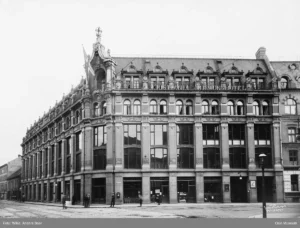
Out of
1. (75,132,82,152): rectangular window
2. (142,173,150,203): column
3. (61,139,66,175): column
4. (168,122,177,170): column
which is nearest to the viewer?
(142,173,150,203): column

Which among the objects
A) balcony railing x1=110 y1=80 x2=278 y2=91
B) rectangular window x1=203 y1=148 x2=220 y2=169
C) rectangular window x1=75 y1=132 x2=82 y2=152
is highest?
balcony railing x1=110 y1=80 x2=278 y2=91

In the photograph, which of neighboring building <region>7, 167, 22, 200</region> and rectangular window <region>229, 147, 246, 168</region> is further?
neighboring building <region>7, 167, 22, 200</region>

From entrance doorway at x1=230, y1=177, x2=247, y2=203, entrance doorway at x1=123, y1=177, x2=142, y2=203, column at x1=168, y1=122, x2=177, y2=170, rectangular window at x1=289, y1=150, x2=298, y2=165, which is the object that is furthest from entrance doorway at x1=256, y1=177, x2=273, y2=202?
entrance doorway at x1=123, y1=177, x2=142, y2=203

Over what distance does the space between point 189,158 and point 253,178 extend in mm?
8110

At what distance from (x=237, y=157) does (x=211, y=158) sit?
3262 millimetres

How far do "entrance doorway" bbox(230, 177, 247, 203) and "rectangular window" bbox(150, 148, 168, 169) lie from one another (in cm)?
849

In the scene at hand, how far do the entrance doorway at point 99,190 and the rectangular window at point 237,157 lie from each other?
52.1 ft

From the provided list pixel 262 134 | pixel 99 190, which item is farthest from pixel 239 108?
pixel 99 190

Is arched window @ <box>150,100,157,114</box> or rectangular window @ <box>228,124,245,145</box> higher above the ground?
arched window @ <box>150,100,157,114</box>

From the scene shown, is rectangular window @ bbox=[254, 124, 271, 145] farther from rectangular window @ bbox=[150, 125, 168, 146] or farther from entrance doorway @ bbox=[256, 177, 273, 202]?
rectangular window @ bbox=[150, 125, 168, 146]

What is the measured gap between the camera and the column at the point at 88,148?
52.8 metres

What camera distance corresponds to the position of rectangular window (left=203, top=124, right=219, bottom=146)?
2024 inches

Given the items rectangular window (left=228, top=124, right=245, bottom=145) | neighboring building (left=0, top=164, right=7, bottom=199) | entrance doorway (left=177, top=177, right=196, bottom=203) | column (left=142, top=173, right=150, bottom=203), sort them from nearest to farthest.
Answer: column (left=142, top=173, right=150, bottom=203)
entrance doorway (left=177, top=177, right=196, bottom=203)
rectangular window (left=228, top=124, right=245, bottom=145)
neighboring building (left=0, top=164, right=7, bottom=199)
